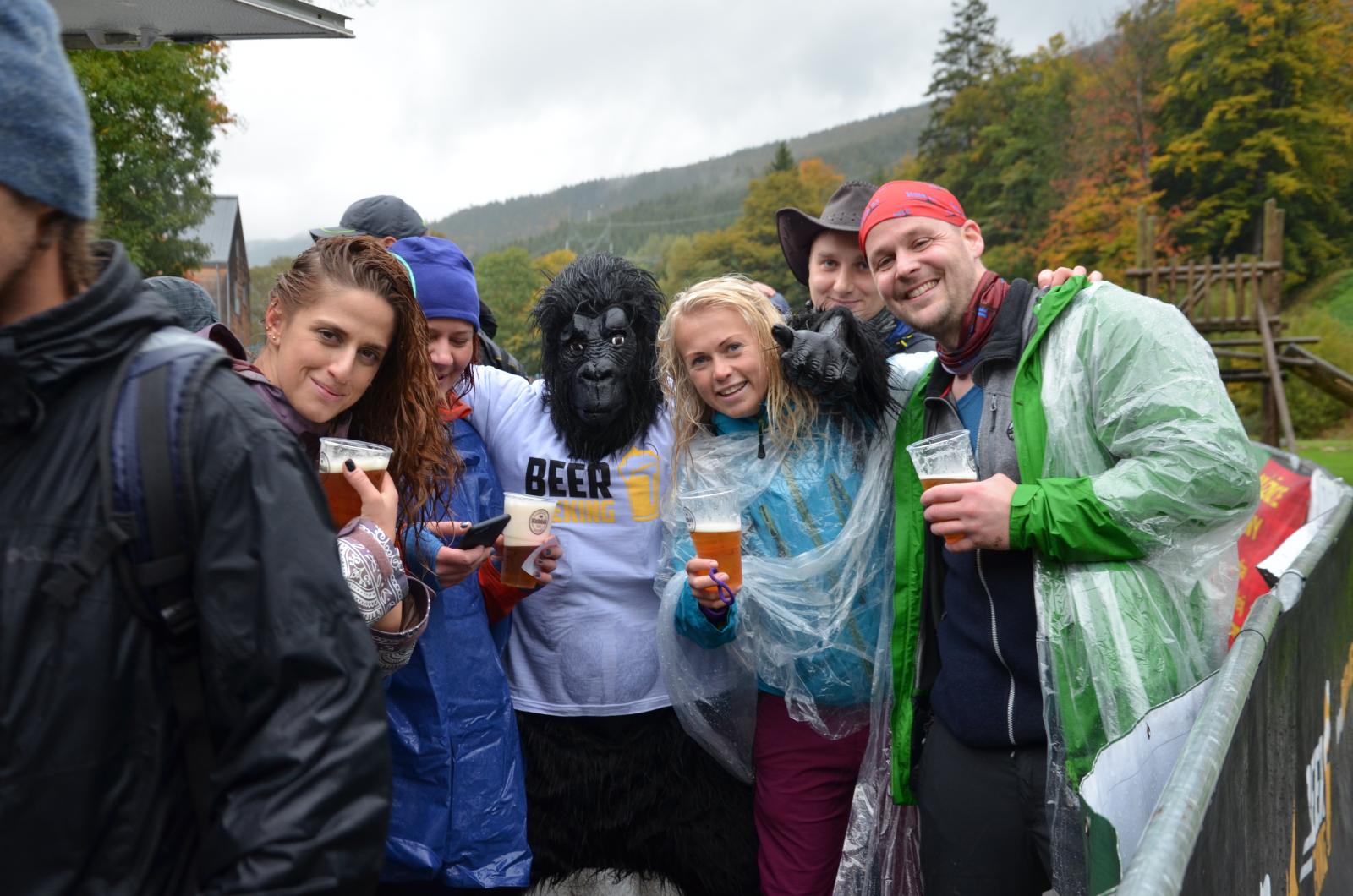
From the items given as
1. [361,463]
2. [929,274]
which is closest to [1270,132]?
[929,274]

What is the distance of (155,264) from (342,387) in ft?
66.9

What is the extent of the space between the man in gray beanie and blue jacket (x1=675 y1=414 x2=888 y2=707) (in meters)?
1.83

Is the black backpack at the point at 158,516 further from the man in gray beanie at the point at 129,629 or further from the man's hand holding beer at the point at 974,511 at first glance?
the man's hand holding beer at the point at 974,511

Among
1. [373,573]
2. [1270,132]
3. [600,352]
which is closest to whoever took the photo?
[373,573]

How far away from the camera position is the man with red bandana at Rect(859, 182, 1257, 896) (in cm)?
241

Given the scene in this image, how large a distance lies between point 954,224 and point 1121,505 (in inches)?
36.0

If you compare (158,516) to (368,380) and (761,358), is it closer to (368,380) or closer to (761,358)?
(368,380)

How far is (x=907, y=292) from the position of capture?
2.83 m

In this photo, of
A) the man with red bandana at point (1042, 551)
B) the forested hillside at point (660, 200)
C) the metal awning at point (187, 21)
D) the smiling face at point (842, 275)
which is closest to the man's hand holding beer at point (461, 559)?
the man with red bandana at point (1042, 551)

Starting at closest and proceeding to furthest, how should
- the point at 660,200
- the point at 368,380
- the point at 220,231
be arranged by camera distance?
the point at 368,380, the point at 220,231, the point at 660,200

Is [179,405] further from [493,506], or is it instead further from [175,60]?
[175,60]

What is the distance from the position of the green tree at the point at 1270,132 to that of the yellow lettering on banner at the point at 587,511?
133ft

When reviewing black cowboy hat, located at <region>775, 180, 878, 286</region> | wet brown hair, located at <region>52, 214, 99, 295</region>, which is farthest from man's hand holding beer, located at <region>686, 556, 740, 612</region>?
black cowboy hat, located at <region>775, 180, 878, 286</region>

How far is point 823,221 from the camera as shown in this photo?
14.3 feet
